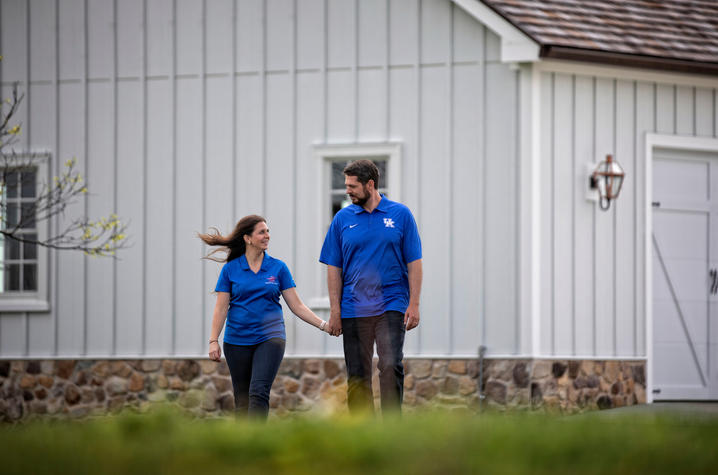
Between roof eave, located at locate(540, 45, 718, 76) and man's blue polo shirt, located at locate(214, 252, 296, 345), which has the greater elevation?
roof eave, located at locate(540, 45, 718, 76)

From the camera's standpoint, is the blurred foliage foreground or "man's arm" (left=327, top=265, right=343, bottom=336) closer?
the blurred foliage foreground

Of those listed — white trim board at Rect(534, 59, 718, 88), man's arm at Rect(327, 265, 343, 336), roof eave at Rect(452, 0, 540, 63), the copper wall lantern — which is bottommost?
man's arm at Rect(327, 265, 343, 336)

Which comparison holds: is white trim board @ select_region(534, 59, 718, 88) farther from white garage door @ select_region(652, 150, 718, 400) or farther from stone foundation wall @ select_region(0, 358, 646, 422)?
stone foundation wall @ select_region(0, 358, 646, 422)

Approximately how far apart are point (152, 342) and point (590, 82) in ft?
18.2

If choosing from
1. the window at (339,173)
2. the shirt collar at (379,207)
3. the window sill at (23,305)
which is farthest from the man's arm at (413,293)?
the window sill at (23,305)

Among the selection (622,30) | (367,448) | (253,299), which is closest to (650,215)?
(622,30)

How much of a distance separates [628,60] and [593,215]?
1627mm

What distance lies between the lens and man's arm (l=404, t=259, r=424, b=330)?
876 centimetres

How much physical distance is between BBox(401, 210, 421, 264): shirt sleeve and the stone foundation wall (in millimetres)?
3714

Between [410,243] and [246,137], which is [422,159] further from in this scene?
[410,243]

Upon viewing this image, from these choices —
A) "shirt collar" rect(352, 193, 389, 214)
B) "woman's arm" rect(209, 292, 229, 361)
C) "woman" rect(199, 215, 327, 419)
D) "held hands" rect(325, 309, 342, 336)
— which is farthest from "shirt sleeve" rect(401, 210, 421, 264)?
"woman's arm" rect(209, 292, 229, 361)

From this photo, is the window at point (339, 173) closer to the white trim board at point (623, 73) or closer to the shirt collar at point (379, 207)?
the white trim board at point (623, 73)

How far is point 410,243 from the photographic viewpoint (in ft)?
29.2

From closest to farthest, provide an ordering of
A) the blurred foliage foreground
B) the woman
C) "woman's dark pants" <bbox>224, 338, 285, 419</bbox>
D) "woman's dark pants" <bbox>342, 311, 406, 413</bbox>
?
the blurred foliage foreground → "woman's dark pants" <bbox>342, 311, 406, 413</bbox> → "woman's dark pants" <bbox>224, 338, 285, 419</bbox> → the woman
